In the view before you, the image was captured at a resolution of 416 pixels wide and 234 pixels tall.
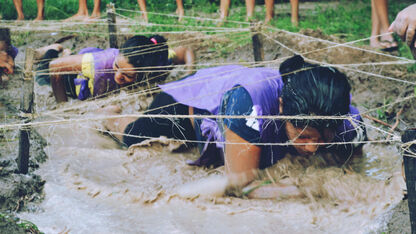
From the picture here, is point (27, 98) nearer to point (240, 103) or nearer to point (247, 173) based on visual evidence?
point (240, 103)

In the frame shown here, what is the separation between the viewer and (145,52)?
4262 millimetres

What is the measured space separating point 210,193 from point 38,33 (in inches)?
193

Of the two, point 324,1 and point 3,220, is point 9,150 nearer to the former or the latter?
point 3,220

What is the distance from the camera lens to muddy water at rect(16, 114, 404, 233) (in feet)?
8.88

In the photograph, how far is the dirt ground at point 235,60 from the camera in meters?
3.04

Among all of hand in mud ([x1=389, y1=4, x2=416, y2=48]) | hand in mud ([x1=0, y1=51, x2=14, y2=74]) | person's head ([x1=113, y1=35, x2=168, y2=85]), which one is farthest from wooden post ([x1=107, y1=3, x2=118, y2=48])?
hand in mud ([x1=389, y1=4, x2=416, y2=48])

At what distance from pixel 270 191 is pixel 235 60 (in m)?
2.60

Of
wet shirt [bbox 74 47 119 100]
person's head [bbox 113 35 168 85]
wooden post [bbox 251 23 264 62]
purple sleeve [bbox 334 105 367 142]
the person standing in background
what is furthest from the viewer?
the person standing in background

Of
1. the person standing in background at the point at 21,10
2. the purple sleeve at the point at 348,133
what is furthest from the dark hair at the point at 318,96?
the person standing in background at the point at 21,10

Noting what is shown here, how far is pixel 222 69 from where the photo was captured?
3539mm

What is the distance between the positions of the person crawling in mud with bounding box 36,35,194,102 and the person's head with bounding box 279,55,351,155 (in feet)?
5.58

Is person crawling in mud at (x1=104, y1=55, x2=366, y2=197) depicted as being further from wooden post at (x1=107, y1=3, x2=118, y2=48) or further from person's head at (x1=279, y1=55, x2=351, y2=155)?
wooden post at (x1=107, y1=3, x2=118, y2=48)

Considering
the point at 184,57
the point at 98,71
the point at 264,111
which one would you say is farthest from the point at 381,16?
the point at 98,71

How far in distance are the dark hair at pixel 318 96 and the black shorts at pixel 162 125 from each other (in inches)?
47.3
